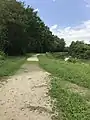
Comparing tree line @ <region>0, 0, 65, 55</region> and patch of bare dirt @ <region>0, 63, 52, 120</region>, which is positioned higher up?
tree line @ <region>0, 0, 65, 55</region>

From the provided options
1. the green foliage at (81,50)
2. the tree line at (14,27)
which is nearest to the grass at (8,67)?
the tree line at (14,27)

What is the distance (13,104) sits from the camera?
10.0 metres

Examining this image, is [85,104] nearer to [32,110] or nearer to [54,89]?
[32,110]

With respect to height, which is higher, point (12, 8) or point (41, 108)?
point (12, 8)

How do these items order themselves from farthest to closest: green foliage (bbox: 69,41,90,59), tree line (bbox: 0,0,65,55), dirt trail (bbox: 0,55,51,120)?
1. green foliage (bbox: 69,41,90,59)
2. tree line (bbox: 0,0,65,55)
3. dirt trail (bbox: 0,55,51,120)

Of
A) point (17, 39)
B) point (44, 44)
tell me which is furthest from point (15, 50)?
point (44, 44)

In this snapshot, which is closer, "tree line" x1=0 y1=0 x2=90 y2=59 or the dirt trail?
the dirt trail

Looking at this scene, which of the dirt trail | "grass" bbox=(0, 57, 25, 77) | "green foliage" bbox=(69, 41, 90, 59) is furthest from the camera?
"green foliage" bbox=(69, 41, 90, 59)

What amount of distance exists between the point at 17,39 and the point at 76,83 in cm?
3389

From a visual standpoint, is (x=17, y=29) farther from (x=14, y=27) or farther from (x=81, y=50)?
(x=81, y=50)

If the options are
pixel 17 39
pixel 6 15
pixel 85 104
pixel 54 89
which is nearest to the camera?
pixel 85 104

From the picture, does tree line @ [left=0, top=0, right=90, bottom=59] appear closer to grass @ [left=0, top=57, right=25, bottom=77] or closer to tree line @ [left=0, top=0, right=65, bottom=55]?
tree line @ [left=0, top=0, right=65, bottom=55]

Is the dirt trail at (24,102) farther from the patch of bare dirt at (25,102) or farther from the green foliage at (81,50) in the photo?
the green foliage at (81,50)

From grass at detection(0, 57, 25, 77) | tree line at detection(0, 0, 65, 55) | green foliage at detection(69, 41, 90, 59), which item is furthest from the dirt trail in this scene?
green foliage at detection(69, 41, 90, 59)
